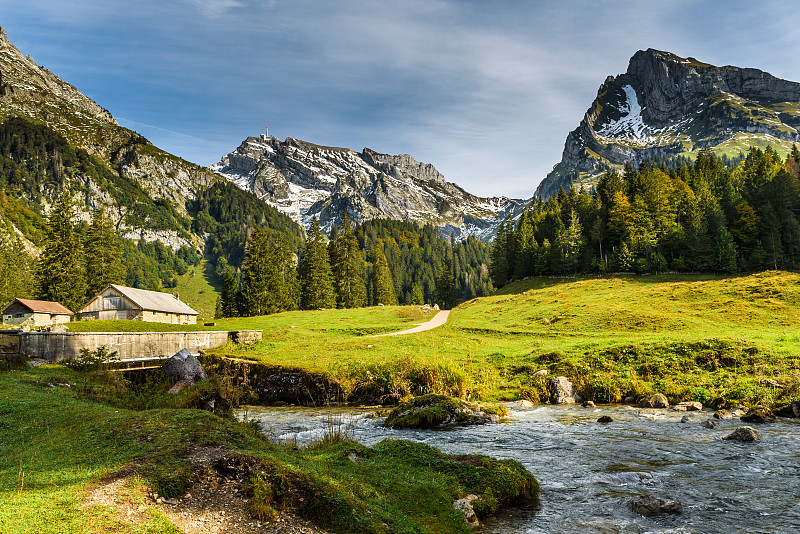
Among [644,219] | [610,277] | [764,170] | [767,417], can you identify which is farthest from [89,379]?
[764,170]

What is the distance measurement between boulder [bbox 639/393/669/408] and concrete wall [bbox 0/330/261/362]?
36740 mm

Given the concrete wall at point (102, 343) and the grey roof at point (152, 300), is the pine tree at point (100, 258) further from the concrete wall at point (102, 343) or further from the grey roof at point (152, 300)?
the concrete wall at point (102, 343)

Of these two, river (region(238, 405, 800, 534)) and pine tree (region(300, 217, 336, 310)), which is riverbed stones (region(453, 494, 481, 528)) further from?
pine tree (region(300, 217, 336, 310))

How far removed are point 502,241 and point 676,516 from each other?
388 ft

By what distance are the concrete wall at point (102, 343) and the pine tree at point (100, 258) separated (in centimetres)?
4474

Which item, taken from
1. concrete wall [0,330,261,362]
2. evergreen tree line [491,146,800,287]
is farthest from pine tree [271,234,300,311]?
evergreen tree line [491,146,800,287]

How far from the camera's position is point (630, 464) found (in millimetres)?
14000

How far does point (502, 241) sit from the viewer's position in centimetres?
12500

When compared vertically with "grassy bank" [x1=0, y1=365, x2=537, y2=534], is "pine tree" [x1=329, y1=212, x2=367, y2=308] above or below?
above

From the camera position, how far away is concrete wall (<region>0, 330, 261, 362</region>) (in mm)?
28672

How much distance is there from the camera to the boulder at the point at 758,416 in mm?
18703

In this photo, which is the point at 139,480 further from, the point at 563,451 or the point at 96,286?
the point at 96,286

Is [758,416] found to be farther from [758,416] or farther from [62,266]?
[62,266]

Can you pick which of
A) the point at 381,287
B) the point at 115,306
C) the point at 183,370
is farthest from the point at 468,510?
the point at 381,287
